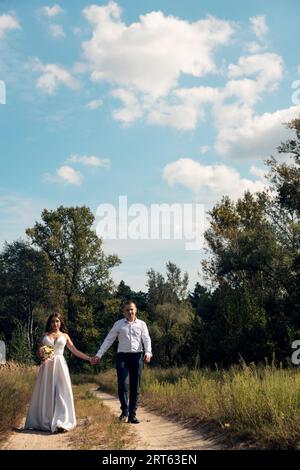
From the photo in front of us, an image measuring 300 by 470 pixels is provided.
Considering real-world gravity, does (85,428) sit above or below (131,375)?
below

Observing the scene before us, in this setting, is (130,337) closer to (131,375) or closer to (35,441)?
(131,375)

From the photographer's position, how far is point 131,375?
1007 centimetres

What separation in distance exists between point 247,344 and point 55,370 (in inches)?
824

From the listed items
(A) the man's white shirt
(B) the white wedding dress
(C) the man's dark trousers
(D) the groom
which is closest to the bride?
(B) the white wedding dress

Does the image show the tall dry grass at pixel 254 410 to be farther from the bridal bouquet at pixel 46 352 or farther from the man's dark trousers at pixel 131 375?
the bridal bouquet at pixel 46 352

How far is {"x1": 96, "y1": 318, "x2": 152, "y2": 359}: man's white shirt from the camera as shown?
10.1 metres

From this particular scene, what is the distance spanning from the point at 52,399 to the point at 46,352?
873 millimetres

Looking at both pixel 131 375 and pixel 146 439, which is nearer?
pixel 146 439

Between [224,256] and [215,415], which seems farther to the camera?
[224,256]

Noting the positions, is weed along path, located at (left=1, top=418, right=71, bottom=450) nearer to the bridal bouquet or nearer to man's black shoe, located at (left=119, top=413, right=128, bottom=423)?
the bridal bouquet

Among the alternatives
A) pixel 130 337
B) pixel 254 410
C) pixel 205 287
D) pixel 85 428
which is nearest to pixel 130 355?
pixel 130 337
